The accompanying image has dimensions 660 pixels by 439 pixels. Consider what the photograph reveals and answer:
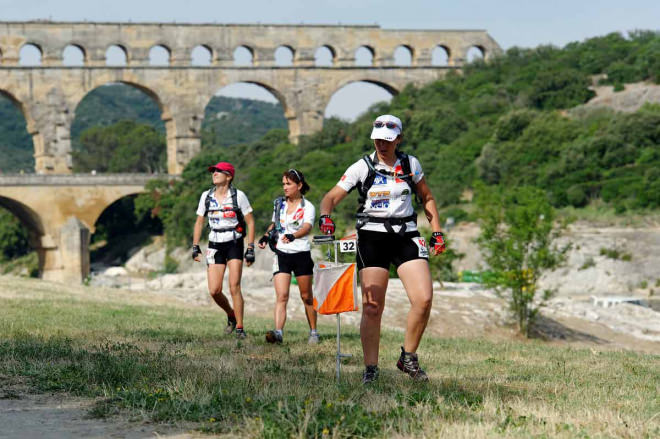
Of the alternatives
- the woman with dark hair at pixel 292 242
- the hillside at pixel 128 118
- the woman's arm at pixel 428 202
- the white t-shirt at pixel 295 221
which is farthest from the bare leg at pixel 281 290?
the hillside at pixel 128 118

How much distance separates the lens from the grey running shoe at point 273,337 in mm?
9148

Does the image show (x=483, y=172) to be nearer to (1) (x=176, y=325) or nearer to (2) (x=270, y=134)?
(2) (x=270, y=134)

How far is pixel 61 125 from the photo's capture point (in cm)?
5103

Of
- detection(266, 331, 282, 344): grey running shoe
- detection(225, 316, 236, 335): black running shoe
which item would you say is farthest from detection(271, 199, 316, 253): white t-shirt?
detection(225, 316, 236, 335): black running shoe

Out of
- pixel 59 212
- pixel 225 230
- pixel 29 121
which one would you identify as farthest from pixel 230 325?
pixel 29 121

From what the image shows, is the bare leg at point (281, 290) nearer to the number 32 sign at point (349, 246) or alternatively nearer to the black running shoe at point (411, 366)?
the black running shoe at point (411, 366)

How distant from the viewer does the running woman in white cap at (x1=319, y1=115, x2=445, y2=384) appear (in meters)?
6.57

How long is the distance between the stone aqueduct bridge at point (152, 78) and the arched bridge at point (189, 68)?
0.05 m

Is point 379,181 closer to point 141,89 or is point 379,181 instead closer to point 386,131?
point 386,131

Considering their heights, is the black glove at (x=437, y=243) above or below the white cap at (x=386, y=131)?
below

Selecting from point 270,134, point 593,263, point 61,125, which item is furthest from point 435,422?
point 270,134

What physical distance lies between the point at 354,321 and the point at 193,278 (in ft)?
35.6

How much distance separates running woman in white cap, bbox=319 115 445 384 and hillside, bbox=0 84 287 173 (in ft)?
268

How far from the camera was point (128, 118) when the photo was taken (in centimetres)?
13062
